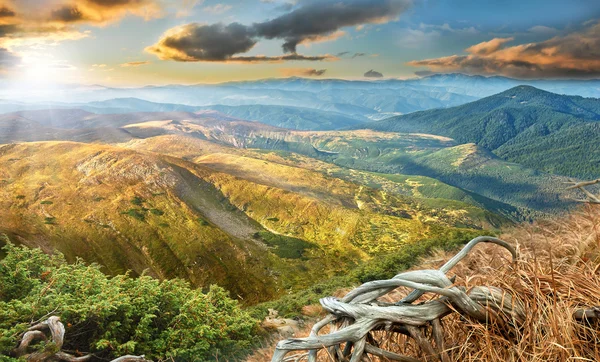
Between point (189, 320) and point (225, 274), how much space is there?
252 ft

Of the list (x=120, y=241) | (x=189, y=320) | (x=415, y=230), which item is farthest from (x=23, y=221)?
(x=415, y=230)

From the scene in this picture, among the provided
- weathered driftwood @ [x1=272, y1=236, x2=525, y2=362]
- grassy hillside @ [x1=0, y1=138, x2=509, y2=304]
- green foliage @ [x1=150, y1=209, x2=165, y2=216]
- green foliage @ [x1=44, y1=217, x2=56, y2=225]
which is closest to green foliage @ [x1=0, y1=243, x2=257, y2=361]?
weathered driftwood @ [x1=272, y1=236, x2=525, y2=362]

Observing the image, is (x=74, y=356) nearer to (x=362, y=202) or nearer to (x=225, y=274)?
(x=225, y=274)

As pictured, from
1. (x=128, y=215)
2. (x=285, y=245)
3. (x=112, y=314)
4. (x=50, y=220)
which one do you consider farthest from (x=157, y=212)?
(x=112, y=314)

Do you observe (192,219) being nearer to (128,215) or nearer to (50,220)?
(128,215)

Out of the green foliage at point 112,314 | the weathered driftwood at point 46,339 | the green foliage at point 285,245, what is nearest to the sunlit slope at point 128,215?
the green foliage at point 285,245

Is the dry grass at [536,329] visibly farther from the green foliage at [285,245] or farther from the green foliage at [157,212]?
the green foliage at [157,212]

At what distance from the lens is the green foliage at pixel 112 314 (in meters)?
10.2

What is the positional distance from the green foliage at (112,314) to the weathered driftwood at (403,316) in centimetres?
902

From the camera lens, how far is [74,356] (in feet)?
33.4

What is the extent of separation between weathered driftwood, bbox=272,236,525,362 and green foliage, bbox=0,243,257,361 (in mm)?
9018

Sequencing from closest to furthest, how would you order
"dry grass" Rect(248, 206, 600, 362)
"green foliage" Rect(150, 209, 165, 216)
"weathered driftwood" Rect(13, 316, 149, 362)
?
"dry grass" Rect(248, 206, 600, 362) < "weathered driftwood" Rect(13, 316, 149, 362) < "green foliage" Rect(150, 209, 165, 216)

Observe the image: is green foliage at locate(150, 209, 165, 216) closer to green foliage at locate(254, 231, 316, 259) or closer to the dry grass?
green foliage at locate(254, 231, 316, 259)

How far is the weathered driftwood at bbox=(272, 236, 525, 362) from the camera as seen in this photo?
1.65 m
